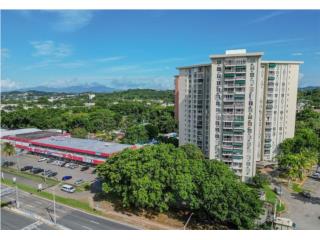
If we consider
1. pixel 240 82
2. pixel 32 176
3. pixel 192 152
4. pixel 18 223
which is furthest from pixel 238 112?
pixel 32 176

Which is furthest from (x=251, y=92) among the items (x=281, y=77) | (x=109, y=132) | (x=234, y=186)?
(x=109, y=132)

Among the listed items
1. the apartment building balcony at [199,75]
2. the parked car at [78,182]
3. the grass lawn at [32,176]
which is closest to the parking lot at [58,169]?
A: the parked car at [78,182]

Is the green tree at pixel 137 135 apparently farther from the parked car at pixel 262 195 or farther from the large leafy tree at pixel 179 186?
the parked car at pixel 262 195

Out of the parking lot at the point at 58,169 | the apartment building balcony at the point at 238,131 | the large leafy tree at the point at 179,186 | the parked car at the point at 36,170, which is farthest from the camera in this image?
the parked car at the point at 36,170

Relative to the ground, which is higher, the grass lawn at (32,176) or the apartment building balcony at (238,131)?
the apartment building balcony at (238,131)

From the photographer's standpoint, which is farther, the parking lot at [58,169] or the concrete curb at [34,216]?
the parking lot at [58,169]

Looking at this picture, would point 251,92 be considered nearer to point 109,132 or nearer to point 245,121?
point 245,121
